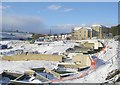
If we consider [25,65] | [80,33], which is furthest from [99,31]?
[25,65]

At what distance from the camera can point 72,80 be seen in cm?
987

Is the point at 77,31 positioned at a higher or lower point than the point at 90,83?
higher

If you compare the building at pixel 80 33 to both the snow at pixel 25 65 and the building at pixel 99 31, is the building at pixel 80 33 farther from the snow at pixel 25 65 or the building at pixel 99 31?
the snow at pixel 25 65

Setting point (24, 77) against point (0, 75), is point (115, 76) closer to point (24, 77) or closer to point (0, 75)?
point (24, 77)

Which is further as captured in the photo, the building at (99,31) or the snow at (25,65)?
the building at (99,31)

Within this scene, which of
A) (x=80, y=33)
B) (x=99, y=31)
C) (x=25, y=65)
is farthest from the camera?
(x=99, y=31)

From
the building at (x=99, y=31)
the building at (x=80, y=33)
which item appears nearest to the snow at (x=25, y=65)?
the building at (x=80, y=33)

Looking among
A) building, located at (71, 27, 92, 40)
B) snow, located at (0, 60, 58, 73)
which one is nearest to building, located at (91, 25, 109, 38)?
building, located at (71, 27, 92, 40)

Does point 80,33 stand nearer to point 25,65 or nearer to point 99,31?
point 99,31

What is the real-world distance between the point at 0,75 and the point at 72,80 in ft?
9.83

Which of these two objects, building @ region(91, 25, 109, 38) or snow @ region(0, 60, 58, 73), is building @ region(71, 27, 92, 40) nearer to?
building @ region(91, 25, 109, 38)

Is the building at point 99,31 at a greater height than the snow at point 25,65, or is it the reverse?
the building at point 99,31

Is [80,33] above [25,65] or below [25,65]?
above

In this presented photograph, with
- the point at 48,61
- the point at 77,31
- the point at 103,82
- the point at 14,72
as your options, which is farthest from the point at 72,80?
the point at 77,31
